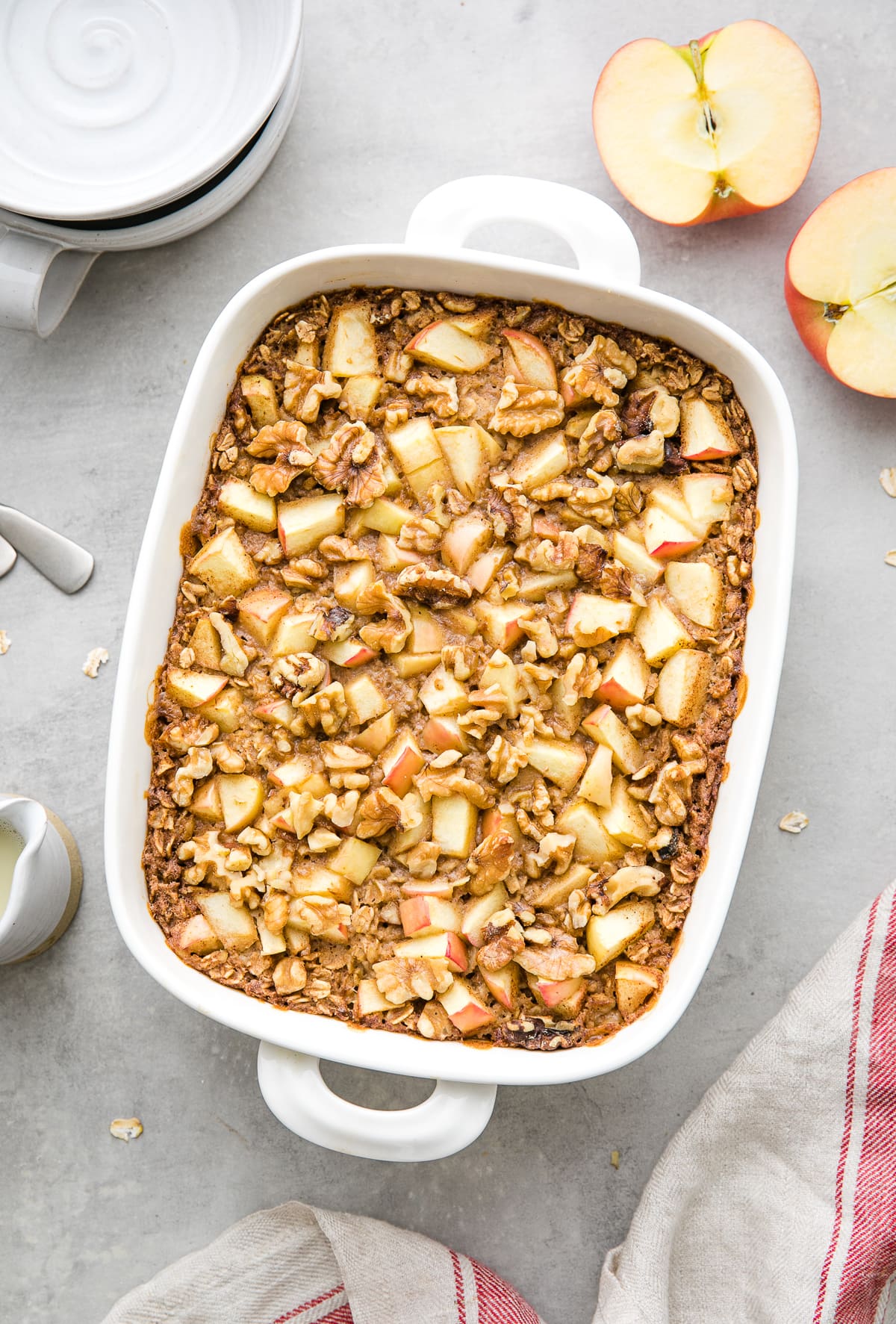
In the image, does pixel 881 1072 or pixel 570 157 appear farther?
pixel 570 157

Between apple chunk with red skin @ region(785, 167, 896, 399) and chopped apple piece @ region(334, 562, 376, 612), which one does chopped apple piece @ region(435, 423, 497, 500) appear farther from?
apple chunk with red skin @ region(785, 167, 896, 399)

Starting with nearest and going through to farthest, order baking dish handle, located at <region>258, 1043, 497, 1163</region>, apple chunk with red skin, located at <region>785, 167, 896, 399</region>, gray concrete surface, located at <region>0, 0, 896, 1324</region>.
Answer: baking dish handle, located at <region>258, 1043, 497, 1163</region> < apple chunk with red skin, located at <region>785, 167, 896, 399</region> < gray concrete surface, located at <region>0, 0, 896, 1324</region>

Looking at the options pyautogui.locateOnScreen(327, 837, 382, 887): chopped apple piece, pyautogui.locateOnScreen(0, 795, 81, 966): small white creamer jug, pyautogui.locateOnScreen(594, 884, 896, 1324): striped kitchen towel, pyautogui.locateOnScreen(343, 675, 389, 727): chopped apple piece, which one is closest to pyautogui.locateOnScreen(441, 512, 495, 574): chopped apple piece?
pyautogui.locateOnScreen(343, 675, 389, 727): chopped apple piece

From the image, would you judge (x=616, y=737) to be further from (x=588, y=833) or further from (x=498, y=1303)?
(x=498, y=1303)

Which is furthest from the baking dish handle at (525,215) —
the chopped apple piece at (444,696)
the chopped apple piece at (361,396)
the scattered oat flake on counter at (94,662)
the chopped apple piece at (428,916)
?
the chopped apple piece at (428,916)

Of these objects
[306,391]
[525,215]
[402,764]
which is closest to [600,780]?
[402,764]

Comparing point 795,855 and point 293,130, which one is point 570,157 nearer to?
point 293,130

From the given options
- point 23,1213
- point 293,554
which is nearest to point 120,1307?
point 23,1213
